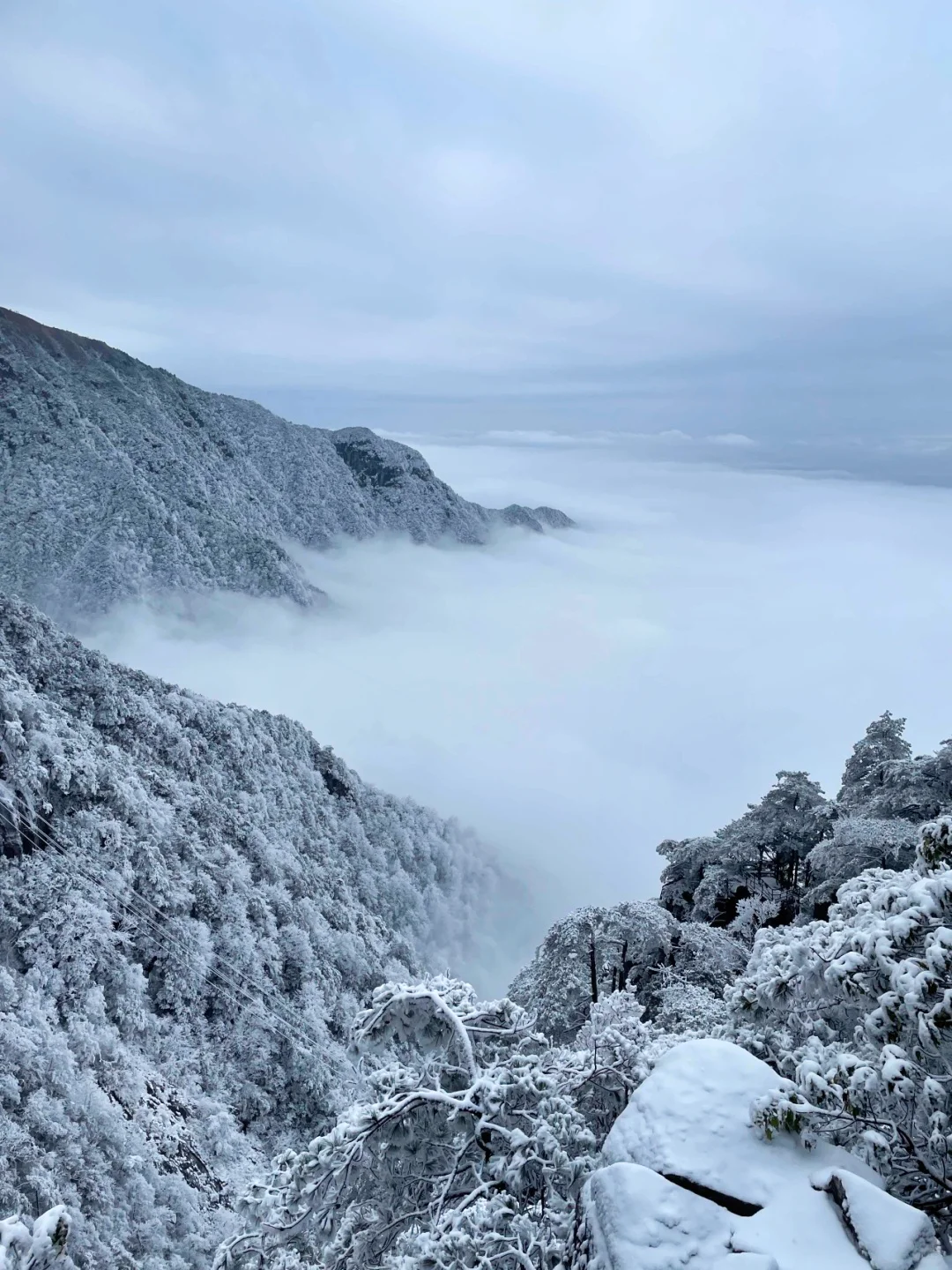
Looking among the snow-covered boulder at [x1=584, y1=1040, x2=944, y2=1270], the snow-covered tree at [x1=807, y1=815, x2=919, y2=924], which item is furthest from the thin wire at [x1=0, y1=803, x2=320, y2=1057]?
the snow-covered boulder at [x1=584, y1=1040, x2=944, y2=1270]

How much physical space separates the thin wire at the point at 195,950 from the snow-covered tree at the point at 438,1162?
3293 cm

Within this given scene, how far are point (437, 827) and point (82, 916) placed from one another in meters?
56.2

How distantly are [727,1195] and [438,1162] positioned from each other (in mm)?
3047

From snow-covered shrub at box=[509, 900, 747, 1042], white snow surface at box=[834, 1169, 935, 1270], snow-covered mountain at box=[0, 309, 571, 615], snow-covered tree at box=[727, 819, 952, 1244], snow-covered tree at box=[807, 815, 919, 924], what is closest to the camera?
white snow surface at box=[834, 1169, 935, 1270]

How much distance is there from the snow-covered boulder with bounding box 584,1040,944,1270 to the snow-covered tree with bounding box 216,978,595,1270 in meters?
0.88

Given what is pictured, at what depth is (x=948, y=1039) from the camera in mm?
4523

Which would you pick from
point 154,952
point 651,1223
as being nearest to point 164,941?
point 154,952

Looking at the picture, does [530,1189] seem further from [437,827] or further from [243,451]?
[243,451]

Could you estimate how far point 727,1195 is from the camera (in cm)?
432

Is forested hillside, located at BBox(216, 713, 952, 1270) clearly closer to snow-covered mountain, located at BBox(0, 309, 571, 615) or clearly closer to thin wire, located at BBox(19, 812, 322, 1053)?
thin wire, located at BBox(19, 812, 322, 1053)

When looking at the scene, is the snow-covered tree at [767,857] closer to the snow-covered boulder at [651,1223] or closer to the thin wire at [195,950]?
the snow-covered boulder at [651,1223]

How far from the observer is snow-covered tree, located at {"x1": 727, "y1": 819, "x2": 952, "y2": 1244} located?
454 cm

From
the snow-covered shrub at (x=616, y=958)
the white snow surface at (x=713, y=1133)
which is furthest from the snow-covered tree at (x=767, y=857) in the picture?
the white snow surface at (x=713, y=1133)

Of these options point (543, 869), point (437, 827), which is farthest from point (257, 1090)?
point (543, 869)
